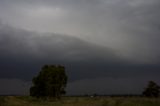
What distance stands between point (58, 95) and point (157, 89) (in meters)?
35.7

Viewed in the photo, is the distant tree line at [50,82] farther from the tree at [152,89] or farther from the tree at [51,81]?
the tree at [152,89]

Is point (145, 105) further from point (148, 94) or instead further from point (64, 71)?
point (148, 94)

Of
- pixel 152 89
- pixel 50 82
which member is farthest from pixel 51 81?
pixel 152 89

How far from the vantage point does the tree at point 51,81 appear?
104938 mm

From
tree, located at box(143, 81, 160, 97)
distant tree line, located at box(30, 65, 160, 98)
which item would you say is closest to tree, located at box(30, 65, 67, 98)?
distant tree line, located at box(30, 65, 160, 98)

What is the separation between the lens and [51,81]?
10512cm

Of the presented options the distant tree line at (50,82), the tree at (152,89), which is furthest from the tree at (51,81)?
the tree at (152,89)

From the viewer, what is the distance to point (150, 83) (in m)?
117

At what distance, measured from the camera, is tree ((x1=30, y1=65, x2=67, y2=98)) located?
105 meters

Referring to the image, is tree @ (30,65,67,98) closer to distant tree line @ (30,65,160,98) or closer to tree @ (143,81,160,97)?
distant tree line @ (30,65,160,98)

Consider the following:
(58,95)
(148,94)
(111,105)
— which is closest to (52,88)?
(58,95)

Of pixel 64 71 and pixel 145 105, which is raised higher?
pixel 64 71

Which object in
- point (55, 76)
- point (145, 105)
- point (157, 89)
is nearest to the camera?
point (145, 105)

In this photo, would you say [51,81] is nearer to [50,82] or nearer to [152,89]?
[50,82]
